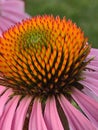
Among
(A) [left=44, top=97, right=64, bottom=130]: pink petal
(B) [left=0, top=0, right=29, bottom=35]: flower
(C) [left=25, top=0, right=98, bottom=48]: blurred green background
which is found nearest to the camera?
(A) [left=44, top=97, right=64, bottom=130]: pink petal

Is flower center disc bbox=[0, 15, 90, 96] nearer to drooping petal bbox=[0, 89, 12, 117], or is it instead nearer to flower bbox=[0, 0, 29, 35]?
drooping petal bbox=[0, 89, 12, 117]

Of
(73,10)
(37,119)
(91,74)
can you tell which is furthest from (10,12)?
(73,10)

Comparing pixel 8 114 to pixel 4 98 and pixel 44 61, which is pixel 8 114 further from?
pixel 44 61

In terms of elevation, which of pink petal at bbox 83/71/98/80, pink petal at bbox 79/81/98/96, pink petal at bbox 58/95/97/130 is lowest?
pink petal at bbox 58/95/97/130

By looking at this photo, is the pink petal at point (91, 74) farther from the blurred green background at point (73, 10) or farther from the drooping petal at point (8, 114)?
the blurred green background at point (73, 10)

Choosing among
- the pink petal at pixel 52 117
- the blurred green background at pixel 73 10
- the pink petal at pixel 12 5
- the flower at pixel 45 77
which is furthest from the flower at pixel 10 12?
the blurred green background at pixel 73 10

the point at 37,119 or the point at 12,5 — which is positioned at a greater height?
the point at 12,5

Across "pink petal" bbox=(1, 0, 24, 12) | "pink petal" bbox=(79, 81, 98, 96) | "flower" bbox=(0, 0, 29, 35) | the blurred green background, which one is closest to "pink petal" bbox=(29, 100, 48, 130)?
"pink petal" bbox=(79, 81, 98, 96)

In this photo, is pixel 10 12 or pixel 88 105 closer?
pixel 88 105
